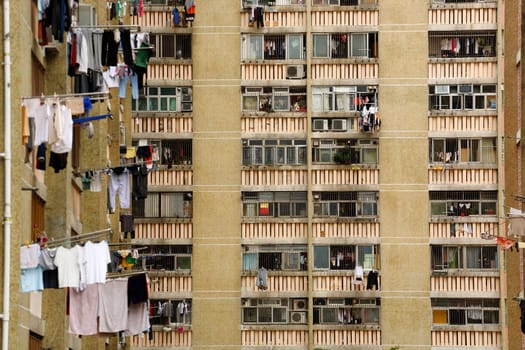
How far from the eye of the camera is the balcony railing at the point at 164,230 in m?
64.9

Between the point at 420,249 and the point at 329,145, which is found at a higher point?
the point at 329,145

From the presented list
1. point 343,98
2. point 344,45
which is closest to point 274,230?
point 343,98

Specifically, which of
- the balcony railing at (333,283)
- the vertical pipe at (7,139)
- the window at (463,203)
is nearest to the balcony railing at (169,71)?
the balcony railing at (333,283)

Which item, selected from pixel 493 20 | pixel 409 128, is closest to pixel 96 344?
pixel 409 128

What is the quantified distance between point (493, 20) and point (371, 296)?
11946mm

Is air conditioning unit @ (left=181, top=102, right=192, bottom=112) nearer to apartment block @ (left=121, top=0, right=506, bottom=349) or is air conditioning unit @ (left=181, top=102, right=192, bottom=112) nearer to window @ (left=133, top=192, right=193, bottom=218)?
apartment block @ (left=121, top=0, right=506, bottom=349)

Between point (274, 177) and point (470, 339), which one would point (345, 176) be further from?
point (470, 339)

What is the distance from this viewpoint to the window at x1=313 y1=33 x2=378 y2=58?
216ft

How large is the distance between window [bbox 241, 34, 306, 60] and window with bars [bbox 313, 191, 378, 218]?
5.68 metres

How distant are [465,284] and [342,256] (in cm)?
491

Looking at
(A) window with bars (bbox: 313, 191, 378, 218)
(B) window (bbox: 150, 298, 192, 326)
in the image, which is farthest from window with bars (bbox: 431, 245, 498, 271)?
(B) window (bbox: 150, 298, 192, 326)

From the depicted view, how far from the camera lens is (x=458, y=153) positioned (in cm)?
6550

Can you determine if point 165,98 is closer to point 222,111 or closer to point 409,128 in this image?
point 222,111

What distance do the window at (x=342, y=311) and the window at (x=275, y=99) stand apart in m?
7.74
